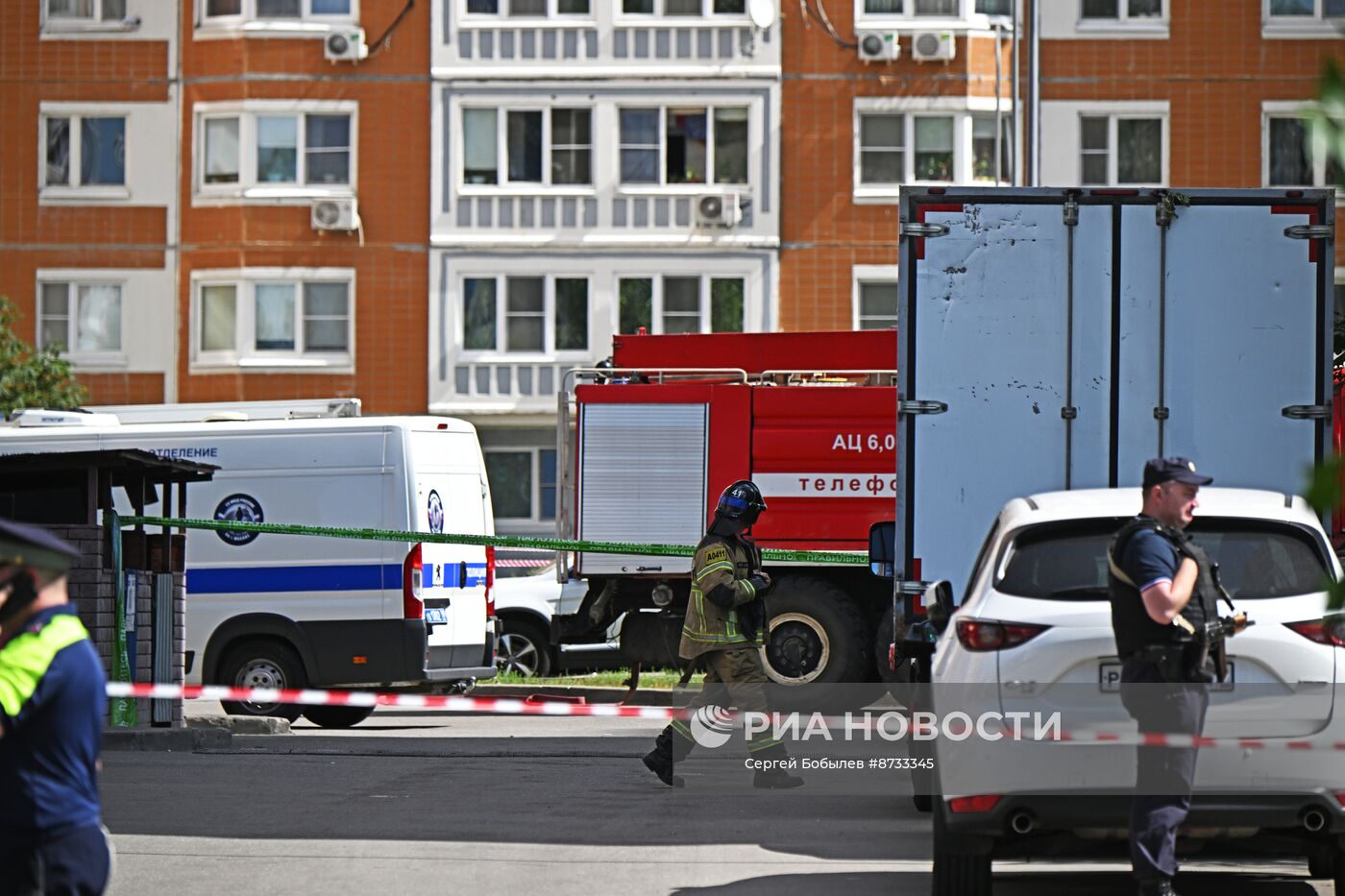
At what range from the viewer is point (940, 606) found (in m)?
8.25

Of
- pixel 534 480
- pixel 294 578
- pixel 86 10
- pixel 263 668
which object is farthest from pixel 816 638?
pixel 86 10

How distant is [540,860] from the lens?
9508mm

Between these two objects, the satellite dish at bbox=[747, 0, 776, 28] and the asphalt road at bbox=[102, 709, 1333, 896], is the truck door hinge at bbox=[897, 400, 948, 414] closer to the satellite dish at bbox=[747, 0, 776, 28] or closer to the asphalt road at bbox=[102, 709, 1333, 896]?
the asphalt road at bbox=[102, 709, 1333, 896]

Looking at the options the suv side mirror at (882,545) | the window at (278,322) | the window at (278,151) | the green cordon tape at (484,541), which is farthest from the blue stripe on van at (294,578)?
the window at (278,151)

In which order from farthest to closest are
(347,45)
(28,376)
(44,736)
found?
(347,45) → (28,376) → (44,736)

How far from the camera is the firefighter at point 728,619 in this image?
11938 millimetres

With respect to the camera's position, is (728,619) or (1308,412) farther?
(728,619)

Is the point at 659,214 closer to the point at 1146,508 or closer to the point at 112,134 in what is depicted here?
the point at 112,134

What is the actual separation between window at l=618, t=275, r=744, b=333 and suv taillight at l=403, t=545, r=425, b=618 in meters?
17.0

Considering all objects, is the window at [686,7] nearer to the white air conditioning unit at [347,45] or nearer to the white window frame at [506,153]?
the white window frame at [506,153]

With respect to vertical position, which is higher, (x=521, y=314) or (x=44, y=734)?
(x=521, y=314)

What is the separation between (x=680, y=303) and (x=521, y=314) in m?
2.59

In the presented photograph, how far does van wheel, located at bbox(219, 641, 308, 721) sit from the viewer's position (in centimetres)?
1755

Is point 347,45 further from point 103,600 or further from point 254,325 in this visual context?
point 103,600
